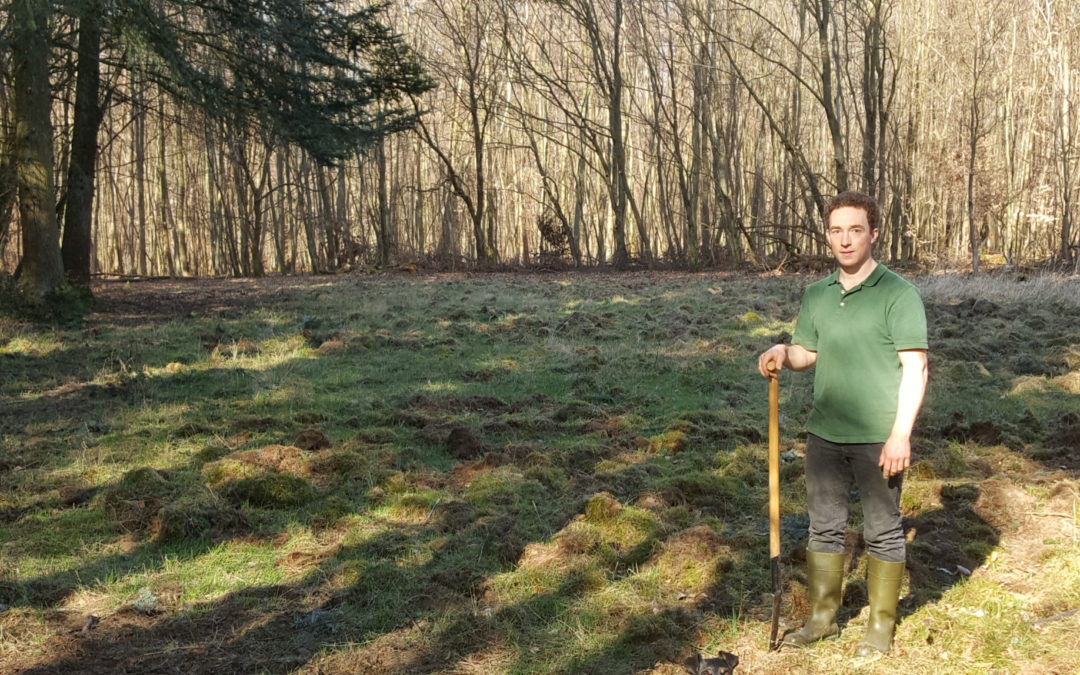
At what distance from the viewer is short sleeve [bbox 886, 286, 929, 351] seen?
306 centimetres

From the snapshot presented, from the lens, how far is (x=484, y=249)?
75.6ft

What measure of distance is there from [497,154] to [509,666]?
77.7 feet

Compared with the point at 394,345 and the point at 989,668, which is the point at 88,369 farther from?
the point at 989,668

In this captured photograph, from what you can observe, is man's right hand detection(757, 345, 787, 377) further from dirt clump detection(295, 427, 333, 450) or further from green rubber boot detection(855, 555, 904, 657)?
dirt clump detection(295, 427, 333, 450)

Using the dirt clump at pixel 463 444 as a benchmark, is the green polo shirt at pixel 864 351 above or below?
above

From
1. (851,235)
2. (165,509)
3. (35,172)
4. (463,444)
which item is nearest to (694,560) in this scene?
(851,235)

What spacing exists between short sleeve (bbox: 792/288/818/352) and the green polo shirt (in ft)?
0.19

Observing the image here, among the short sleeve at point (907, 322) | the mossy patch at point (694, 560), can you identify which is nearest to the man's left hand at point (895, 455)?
the short sleeve at point (907, 322)

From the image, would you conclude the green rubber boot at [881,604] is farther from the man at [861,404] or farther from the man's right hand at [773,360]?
the man's right hand at [773,360]

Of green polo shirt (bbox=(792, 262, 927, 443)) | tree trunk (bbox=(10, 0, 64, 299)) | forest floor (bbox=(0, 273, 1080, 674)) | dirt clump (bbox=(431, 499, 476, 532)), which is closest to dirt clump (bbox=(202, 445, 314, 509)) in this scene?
forest floor (bbox=(0, 273, 1080, 674))

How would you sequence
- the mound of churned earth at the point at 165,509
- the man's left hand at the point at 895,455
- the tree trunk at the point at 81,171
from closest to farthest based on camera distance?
the man's left hand at the point at 895,455, the mound of churned earth at the point at 165,509, the tree trunk at the point at 81,171

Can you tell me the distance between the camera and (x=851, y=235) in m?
3.19

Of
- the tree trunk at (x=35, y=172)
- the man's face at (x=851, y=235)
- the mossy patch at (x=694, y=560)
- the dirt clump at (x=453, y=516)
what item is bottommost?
the mossy patch at (x=694, y=560)

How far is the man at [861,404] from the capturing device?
3.13m
